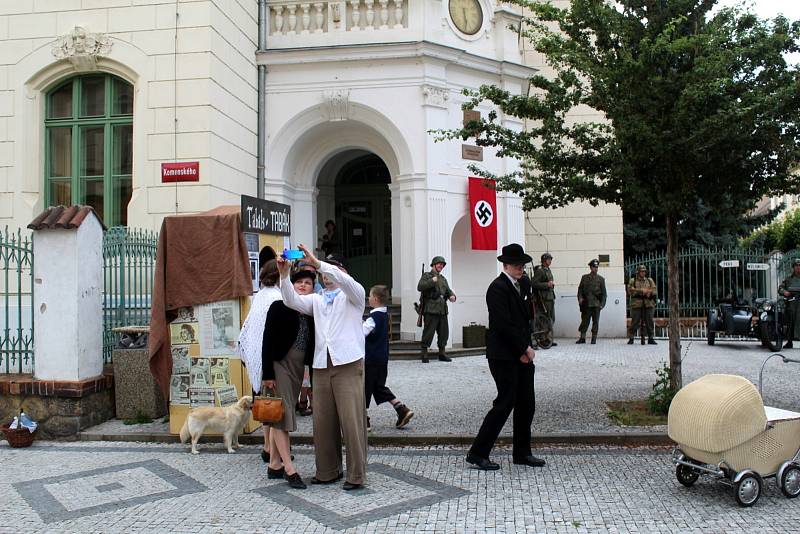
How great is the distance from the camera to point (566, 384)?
33.0 feet

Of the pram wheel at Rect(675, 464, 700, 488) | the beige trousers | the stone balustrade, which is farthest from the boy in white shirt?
the stone balustrade

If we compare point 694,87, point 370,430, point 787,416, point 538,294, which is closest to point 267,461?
point 370,430

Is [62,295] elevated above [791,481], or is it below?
above

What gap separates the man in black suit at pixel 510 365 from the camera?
6.14 meters

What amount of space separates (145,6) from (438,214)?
6444 millimetres

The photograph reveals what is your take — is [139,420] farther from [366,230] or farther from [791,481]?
[366,230]

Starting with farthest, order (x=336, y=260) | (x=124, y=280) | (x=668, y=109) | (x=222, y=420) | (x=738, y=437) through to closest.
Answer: (x=336, y=260)
(x=124, y=280)
(x=668, y=109)
(x=222, y=420)
(x=738, y=437)

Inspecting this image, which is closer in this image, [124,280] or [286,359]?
[286,359]

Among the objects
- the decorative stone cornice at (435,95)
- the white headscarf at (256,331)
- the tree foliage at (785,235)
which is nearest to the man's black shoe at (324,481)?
the white headscarf at (256,331)

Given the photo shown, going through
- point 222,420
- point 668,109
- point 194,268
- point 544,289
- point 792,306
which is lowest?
point 222,420

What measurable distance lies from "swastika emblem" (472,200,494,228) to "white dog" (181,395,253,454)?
325 inches

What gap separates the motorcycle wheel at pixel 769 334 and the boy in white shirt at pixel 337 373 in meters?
10.7

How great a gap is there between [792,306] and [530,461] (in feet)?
31.5

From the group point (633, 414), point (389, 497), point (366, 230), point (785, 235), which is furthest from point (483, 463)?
point (785, 235)
